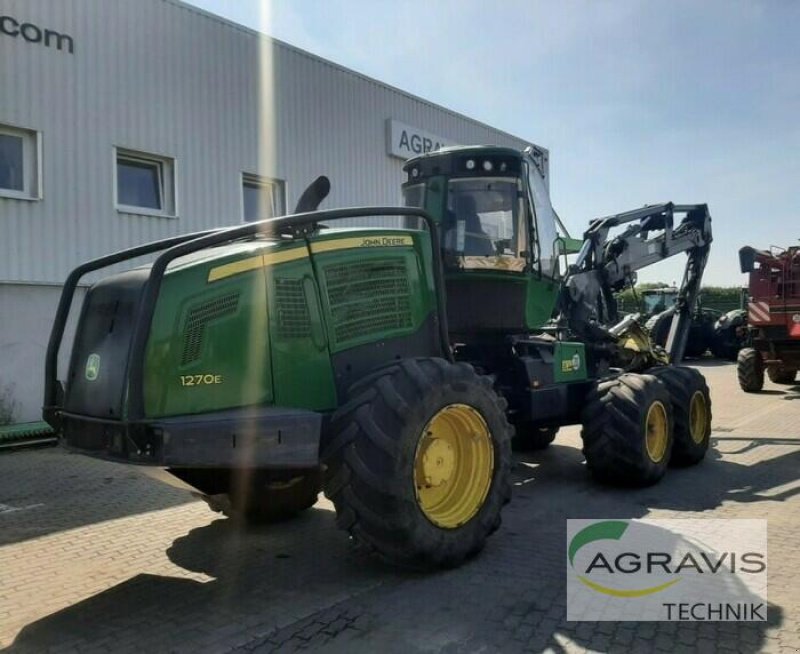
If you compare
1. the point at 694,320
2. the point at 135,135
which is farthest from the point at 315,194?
the point at 694,320

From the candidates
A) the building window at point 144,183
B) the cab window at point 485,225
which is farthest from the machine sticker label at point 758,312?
the building window at point 144,183

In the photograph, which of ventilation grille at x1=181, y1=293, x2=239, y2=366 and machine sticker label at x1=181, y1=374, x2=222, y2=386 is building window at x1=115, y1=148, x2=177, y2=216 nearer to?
ventilation grille at x1=181, y1=293, x2=239, y2=366

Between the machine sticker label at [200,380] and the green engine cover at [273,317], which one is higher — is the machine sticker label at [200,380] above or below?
below

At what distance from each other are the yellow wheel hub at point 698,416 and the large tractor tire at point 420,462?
12.5ft

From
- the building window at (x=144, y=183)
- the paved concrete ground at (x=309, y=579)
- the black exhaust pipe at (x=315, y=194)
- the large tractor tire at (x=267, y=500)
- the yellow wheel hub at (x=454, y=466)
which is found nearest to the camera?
the paved concrete ground at (x=309, y=579)

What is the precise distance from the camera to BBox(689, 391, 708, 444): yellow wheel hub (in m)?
7.89

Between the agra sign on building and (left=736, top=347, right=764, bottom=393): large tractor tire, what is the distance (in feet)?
26.0

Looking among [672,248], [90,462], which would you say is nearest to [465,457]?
[90,462]

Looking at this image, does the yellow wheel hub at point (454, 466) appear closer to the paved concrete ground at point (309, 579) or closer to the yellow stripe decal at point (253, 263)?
the paved concrete ground at point (309, 579)

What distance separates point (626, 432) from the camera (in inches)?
258

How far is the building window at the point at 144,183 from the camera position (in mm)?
11312

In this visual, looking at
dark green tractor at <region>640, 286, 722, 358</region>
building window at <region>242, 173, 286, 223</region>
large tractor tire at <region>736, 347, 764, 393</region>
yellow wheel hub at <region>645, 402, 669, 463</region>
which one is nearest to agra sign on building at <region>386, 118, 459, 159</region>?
building window at <region>242, 173, 286, 223</region>

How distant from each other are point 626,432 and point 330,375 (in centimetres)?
321

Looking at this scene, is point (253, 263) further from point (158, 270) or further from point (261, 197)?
point (261, 197)
